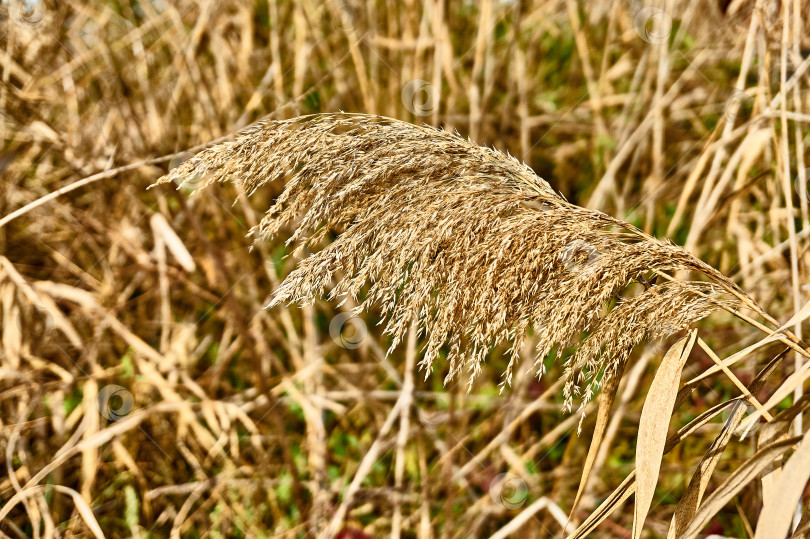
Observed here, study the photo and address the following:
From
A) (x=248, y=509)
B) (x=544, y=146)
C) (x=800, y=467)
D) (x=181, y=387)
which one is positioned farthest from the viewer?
(x=544, y=146)

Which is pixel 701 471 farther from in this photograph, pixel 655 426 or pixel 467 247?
pixel 467 247

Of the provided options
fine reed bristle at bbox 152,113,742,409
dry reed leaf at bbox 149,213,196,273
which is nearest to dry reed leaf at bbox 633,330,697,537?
fine reed bristle at bbox 152,113,742,409

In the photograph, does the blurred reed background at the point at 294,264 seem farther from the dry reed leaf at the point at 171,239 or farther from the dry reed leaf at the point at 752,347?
the dry reed leaf at the point at 752,347

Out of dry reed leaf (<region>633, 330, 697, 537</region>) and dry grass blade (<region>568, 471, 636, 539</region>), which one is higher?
dry reed leaf (<region>633, 330, 697, 537</region>)

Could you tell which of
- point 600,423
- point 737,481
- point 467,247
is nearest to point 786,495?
point 737,481

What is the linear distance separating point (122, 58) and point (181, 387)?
114 centimetres

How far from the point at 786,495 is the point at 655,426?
0.14m

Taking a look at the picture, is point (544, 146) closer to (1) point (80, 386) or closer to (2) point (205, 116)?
(2) point (205, 116)

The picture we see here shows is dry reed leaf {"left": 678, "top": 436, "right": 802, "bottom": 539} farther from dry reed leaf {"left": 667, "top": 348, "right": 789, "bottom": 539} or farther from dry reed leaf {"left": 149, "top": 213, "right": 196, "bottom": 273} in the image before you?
dry reed leaf {"left": 149, "top": 213, "right": 196, "bottom": 273}

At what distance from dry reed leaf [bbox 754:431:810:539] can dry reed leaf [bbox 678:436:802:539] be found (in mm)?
43

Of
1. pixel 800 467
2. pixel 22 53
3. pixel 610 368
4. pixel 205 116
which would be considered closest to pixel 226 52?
pixel 205 116

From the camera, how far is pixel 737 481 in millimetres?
709

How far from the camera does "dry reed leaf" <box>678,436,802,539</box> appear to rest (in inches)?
27.4

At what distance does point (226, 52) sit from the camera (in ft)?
6.94
